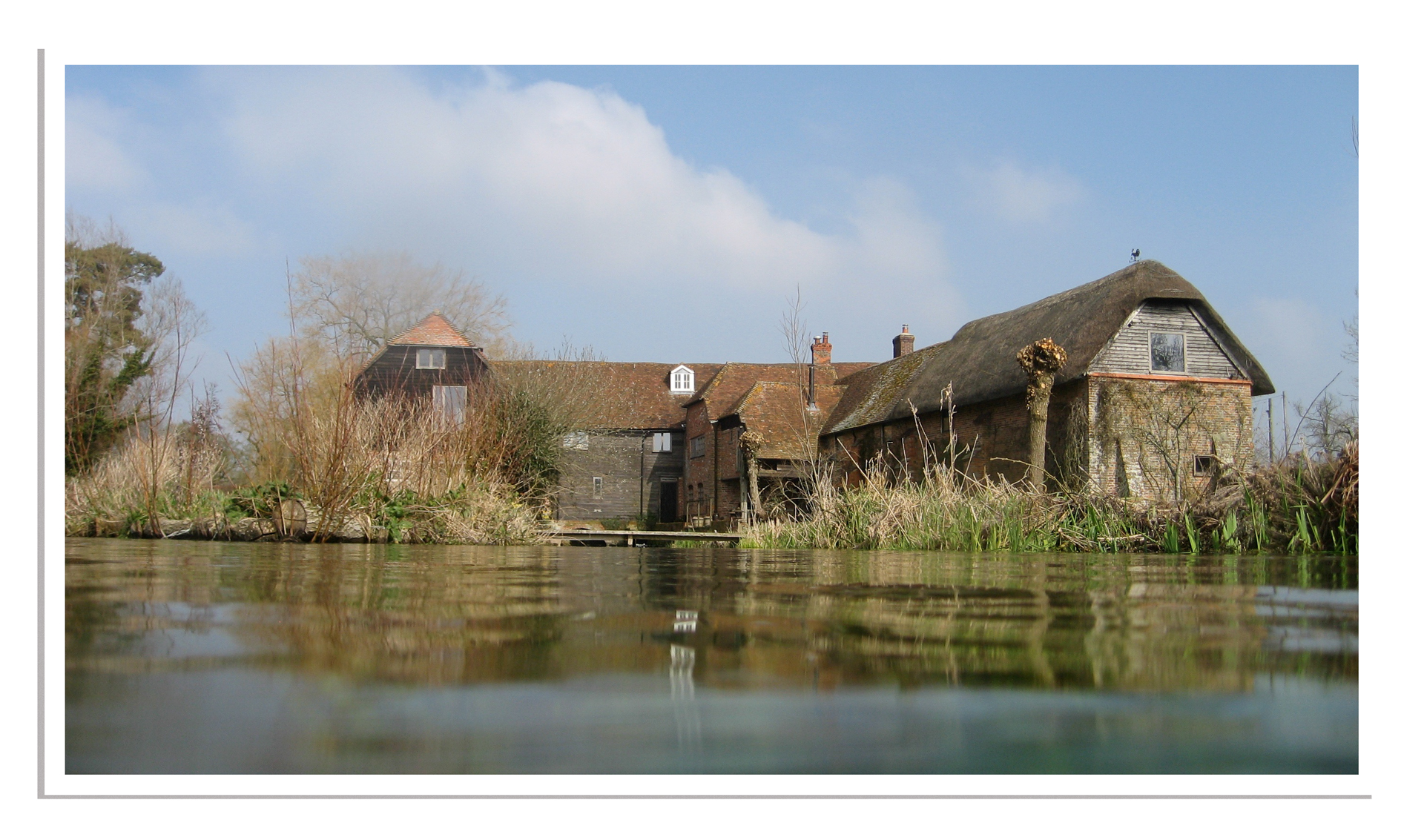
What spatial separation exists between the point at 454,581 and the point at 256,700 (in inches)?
92.4

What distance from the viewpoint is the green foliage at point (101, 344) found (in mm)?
8742

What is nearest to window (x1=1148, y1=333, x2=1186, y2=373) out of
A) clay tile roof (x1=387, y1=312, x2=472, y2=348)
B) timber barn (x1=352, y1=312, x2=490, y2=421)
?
timber barn (x1=352, y1=312, x2=490, y2=421)

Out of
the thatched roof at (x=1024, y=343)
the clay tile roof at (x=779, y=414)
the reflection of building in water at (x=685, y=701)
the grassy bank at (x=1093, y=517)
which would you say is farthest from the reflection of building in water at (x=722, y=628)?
the clay tile roof at (x=779, y=414)

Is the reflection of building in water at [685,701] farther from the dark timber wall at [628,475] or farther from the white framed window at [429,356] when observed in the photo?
the dark timber wall at [628,475]

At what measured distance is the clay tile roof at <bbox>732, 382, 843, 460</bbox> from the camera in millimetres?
30391

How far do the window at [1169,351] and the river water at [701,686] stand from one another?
20.4 metres

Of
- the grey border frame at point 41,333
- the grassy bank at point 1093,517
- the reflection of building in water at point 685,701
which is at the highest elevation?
the grey border frame at point 41,333

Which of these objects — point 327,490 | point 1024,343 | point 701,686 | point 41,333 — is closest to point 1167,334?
point 1024,343

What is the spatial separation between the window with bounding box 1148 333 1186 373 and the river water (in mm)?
20391

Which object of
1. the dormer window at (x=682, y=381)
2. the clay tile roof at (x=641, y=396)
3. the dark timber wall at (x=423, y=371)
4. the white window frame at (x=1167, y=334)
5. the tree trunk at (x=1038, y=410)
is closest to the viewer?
the tree trunk at (x=1038, y=410)

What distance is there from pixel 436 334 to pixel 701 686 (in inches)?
1255

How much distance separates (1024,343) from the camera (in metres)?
23.6

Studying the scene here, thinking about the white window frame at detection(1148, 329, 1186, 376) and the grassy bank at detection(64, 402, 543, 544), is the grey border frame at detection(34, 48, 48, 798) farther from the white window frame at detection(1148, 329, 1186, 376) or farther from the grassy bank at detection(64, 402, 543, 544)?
the white window frame at detection(1148, 329, 1186, 376)
